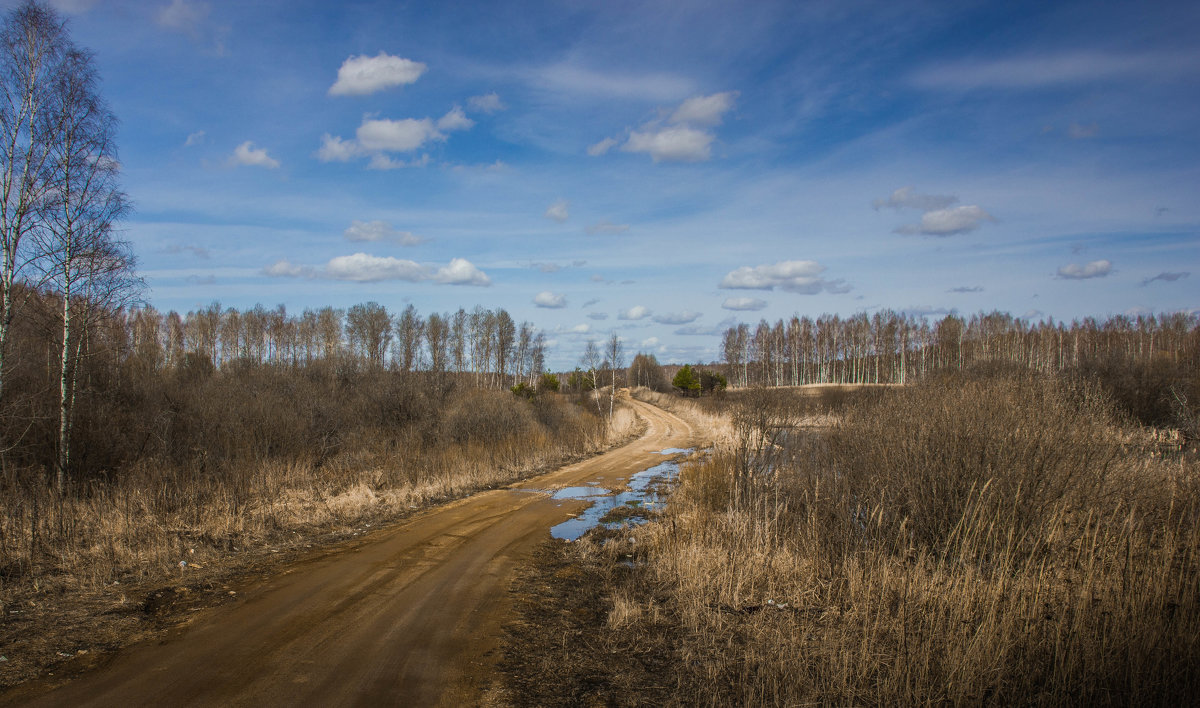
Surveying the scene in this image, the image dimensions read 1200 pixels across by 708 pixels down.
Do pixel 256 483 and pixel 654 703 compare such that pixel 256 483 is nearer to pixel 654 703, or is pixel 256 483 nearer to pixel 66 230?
pixel 66 230

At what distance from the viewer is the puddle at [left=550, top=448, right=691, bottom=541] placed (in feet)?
39.5

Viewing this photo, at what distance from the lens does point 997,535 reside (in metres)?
6.89

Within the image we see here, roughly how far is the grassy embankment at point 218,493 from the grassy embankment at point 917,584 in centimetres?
453

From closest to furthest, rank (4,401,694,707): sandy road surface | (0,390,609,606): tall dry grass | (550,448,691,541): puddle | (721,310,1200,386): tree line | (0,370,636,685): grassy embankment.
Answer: (4,401,694,707): sandy road surface
(0,370,636,685): grassy embankment
(0,390,609,606): tall dry grass
(550,448,691,541): puddle
(721,310,1200,386): tree line

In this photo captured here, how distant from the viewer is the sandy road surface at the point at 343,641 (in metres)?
4.75

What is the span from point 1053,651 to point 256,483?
590 inches

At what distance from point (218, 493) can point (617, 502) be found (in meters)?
9.22

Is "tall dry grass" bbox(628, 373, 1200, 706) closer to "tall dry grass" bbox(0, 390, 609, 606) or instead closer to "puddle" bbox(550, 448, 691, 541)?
"puddle" bbox(550, 448, 691, 541)

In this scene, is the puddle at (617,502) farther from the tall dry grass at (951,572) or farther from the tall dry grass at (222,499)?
the tall dry grass at (222,499)

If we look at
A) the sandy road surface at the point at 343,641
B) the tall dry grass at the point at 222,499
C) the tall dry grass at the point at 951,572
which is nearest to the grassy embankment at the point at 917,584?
the tall dry grass at the point at 951,572

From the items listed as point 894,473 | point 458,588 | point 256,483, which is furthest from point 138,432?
point 894,473

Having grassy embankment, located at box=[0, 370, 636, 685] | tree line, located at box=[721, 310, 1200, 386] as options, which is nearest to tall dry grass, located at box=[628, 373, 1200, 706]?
grassy embankment, located at box=[0, 370, 636, 685]

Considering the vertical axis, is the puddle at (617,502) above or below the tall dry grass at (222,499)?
below

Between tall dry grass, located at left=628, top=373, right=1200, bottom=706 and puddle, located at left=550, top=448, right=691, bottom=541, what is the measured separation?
199 cm
